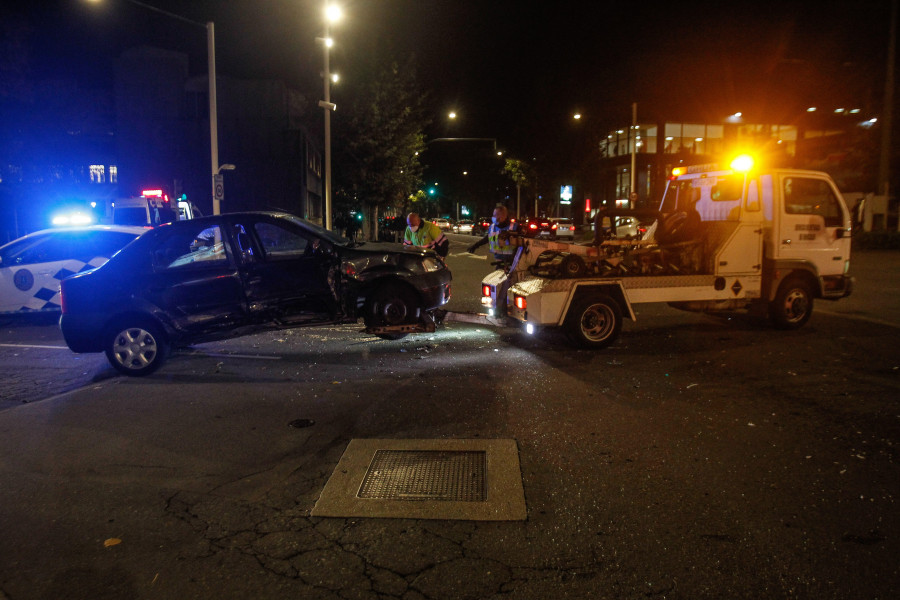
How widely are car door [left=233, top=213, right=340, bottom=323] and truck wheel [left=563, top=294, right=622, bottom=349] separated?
3053 mm

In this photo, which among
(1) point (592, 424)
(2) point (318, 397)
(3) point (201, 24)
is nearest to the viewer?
(1) point (592, 424)

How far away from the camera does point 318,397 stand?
6.72 meters

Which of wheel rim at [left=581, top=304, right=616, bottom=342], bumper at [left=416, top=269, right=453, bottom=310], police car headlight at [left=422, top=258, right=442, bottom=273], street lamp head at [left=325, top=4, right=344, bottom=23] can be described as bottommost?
wheel rim at [left=581, top=304, right=616, bottom=342]

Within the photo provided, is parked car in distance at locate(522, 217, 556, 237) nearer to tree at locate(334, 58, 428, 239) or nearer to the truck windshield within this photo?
tree at locate(334, 58, 428, 239)

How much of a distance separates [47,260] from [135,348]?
16.3ft

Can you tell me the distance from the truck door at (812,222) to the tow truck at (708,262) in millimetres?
15

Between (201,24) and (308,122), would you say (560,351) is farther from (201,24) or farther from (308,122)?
(308,122)

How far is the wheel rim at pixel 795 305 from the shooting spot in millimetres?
9648

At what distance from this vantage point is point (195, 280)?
7.69m

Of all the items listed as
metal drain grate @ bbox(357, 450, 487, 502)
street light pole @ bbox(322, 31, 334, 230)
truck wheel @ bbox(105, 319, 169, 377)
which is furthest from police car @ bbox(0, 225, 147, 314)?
street light pole @ bbox(322, 31, 334, 230)

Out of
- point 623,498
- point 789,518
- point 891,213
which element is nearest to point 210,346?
point 623,498

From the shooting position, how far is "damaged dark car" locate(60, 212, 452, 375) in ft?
24.7

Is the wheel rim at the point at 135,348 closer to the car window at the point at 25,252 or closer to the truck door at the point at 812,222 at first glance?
the car window at the point at 25,252

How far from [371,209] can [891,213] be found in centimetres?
2441
